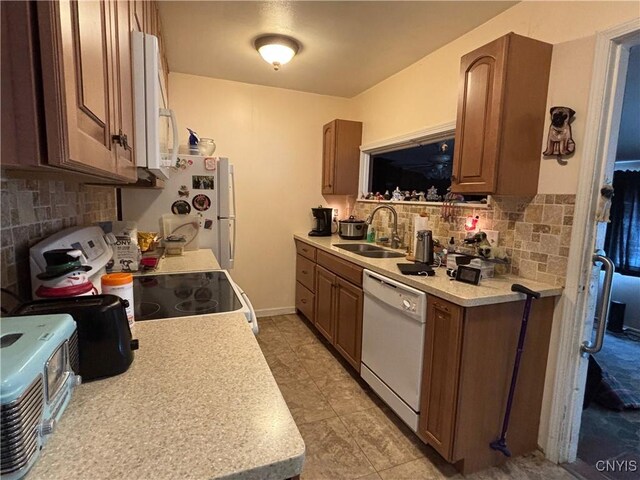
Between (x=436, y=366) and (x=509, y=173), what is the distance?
1.09 meters

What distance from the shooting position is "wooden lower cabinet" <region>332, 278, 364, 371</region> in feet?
8.17

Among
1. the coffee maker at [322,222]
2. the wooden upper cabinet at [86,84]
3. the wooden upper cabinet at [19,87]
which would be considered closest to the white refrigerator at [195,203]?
the coffee maker at [322,222]

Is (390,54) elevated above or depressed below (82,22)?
above

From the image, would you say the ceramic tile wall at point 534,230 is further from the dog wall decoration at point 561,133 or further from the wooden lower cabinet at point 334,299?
the wooden lower cabinet at point 334,299

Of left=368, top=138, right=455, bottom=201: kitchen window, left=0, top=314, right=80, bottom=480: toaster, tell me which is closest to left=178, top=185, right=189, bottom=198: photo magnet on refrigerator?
left=368, top=138, right=455, bottom=201: kitchen window

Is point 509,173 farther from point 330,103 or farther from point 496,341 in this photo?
point 330,103

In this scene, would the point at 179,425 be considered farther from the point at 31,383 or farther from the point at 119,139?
the point at 119,139

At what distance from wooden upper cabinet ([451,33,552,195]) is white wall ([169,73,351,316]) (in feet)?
7.24

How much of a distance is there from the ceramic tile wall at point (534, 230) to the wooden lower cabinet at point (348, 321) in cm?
91

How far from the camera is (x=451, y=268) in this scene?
202cm

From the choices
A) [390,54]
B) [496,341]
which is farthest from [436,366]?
[390,54]

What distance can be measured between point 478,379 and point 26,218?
1943 millimetres

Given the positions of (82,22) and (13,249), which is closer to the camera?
(82,22)

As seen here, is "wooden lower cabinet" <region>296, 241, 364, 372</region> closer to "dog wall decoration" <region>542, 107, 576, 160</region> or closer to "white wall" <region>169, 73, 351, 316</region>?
"white wall" <region>169, 73, 351, 316</region>
